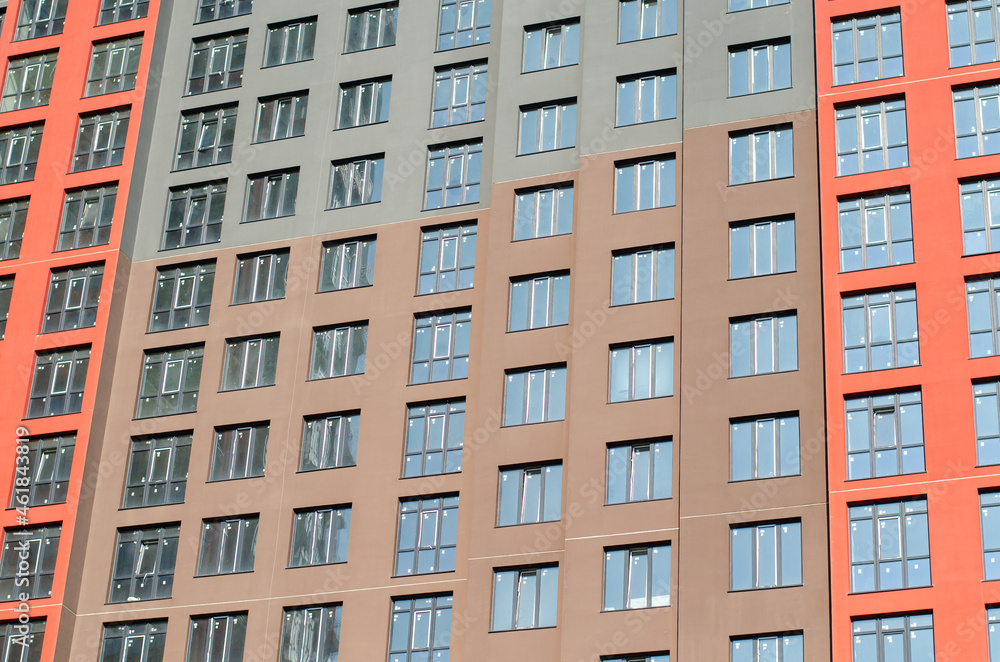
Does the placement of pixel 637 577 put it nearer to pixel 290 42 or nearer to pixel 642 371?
pixel 642 371

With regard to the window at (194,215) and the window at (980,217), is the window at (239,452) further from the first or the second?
the window at (980,217)

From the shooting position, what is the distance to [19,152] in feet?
206

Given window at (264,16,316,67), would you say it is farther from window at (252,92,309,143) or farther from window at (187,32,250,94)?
window at (252,92,309,143)

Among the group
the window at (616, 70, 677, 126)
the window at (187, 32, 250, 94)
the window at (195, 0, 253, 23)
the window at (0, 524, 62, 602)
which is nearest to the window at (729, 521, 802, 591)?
the window at (616, 70, 677, 126)

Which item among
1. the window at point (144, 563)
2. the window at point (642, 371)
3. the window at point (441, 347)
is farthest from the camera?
the window at point (441, 347)

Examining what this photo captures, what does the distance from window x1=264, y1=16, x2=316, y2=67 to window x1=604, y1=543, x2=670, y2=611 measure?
26.0m

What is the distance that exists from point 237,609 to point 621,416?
14.6 metres

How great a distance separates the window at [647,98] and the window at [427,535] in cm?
1523

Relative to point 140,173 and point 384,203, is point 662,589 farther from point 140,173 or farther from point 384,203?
point 140,173

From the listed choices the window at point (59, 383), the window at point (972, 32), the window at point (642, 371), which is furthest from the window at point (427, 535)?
the window at point (972, 32)

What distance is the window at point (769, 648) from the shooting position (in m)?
43.6

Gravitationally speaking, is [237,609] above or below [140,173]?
below

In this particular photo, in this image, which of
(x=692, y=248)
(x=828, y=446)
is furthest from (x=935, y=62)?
(x=828, y=446)

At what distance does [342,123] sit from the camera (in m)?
59.3
